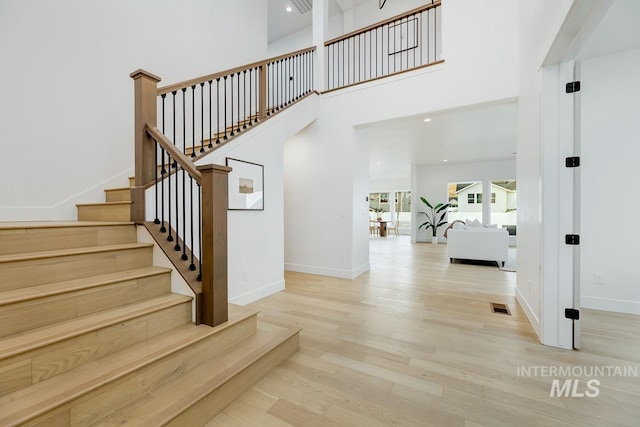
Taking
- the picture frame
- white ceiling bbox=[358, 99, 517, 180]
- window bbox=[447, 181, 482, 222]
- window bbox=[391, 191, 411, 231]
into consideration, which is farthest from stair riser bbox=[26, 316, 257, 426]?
window bbox=[391, 191, 411, 231]

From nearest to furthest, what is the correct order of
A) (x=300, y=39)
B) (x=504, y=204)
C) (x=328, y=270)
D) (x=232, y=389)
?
(x=232, y=389) → (x=328, y=270) → (x=300, y=39) → (x=504, y=204)

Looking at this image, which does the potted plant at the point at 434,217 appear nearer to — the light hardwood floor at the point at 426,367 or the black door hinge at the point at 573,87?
the light hardwood floor at the point at 426,367

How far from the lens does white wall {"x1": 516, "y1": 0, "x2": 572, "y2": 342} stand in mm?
2324

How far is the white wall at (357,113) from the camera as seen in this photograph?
3480mm

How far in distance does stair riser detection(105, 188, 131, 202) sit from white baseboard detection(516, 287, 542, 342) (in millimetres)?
4143

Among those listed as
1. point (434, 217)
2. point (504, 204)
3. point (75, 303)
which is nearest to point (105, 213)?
point (75, 303)

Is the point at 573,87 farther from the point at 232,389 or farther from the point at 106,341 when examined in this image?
the point at 106,341

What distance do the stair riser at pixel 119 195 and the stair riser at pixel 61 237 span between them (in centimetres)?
64

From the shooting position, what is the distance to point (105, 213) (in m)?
2.69

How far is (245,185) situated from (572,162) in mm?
3184

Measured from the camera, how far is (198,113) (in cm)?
432

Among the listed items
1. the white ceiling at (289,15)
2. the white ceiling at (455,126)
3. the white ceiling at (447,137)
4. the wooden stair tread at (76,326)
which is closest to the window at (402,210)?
the white ceiling at (447,137)

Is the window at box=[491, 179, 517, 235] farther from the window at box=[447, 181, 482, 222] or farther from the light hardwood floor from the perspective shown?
the light hardwood floor

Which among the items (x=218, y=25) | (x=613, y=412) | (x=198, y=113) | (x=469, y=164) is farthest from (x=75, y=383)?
(x=469, y=164)
